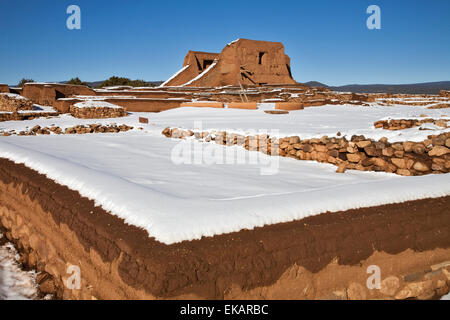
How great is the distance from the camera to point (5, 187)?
4719 millimetres

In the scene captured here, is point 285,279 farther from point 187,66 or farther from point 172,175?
point 187,66

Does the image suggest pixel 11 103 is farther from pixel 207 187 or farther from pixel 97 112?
pixel 207 187

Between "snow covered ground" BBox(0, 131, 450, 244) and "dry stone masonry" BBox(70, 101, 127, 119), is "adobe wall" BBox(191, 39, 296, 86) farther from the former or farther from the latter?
"snow covered ground" BBox(0, 131, 450, 244)

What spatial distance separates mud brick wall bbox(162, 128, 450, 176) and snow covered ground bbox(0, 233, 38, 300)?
13.1 ft

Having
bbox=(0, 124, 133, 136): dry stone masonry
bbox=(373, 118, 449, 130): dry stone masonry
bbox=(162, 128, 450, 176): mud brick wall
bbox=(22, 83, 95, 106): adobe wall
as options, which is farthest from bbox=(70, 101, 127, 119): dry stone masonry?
bbox=(373, 118, 449, 130): dry stone masonry

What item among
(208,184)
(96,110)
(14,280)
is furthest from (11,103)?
(208,184)

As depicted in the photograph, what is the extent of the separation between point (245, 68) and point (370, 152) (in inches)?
1060

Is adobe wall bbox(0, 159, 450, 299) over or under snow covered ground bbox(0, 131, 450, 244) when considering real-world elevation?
under

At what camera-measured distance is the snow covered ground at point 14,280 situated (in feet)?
10.7

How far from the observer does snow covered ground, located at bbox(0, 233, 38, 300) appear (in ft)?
10.7

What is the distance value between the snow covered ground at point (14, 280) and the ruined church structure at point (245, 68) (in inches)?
1043

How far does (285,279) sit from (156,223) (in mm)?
963

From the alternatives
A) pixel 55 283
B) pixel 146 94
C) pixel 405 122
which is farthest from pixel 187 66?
pixel 55 283

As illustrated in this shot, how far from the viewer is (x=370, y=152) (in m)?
4.99
